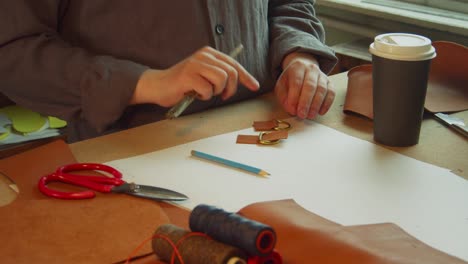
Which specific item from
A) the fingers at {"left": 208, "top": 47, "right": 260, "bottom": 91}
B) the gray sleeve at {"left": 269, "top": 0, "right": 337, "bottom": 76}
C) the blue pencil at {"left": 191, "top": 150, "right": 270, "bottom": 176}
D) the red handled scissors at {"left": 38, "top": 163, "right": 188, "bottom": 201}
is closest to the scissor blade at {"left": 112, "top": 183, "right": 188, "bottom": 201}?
the red handled scissors at {"left": 38, "top": 163, "right": 188, "bottom": 201}

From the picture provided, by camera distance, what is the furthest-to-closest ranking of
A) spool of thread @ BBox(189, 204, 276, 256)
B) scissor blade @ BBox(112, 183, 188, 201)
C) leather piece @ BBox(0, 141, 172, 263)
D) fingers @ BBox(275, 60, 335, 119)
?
1. fingers @ BBox(275, 60, 335, 119)
2. scissor blade @ BBox(112, 183, 188, 201)
3. leather piece @ BBox(0, 141, 172, 263)
4. spool of thread @ BBox(189, 204, 276, 256)

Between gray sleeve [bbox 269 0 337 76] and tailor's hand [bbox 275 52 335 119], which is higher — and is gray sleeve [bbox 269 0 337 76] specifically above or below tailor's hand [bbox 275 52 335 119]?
above

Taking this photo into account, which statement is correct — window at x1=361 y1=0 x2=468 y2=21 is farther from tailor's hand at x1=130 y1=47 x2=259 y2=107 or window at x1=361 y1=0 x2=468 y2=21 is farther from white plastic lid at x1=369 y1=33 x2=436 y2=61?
tailor's hand at x1=130 y1=47 x2=259 y2=107

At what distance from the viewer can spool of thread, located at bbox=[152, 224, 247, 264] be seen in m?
0.56

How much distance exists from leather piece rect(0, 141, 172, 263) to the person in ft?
0.63

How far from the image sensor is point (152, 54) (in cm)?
104

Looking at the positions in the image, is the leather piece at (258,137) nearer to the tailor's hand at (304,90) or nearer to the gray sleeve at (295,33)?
the tailor's hand at (304,90)

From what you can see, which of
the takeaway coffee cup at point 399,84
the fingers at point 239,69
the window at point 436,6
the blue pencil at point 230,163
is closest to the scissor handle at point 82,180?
the blue pencil at point 230,163

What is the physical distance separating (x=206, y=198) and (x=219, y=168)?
0.09 m

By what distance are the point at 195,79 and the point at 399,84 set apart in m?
0.29

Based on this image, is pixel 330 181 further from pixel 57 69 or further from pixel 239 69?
pixel 57 69

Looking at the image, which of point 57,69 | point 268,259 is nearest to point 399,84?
point 268,259

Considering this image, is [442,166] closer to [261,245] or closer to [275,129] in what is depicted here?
[275,129]

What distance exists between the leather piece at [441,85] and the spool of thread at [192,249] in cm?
49
